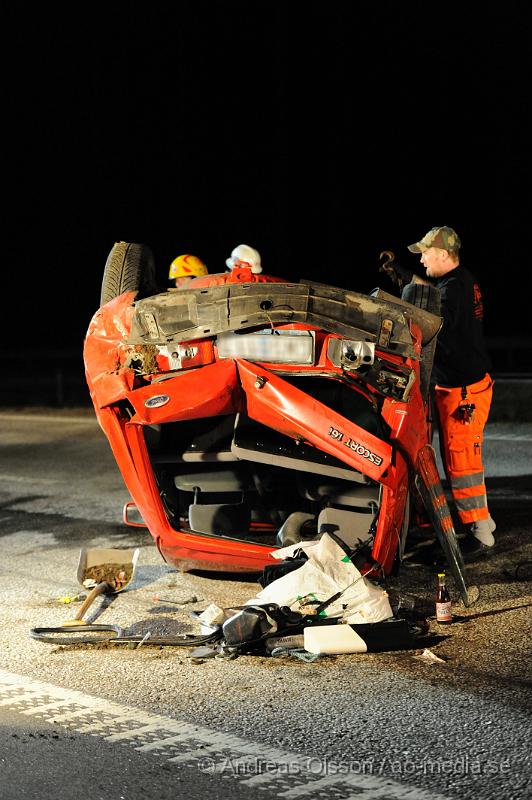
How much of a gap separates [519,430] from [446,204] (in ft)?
95.7

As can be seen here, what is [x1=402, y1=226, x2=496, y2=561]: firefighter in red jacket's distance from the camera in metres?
6.70

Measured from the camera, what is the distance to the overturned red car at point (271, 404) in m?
5.23

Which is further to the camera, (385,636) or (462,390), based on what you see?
(462,390)

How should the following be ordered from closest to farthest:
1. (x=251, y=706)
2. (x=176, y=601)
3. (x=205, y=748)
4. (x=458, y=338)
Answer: (x=205, y=748), (x=251, y=706), (x=176, y=601), (x=458, y=338)

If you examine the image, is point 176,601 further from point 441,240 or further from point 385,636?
point 441,240

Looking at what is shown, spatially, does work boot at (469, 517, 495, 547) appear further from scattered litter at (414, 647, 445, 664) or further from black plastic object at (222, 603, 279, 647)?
black plastic object at (222, 603, 279, 647)

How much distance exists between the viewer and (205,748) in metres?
3.77

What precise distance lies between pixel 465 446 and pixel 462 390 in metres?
0.35

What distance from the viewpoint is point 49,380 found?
31.5 metres

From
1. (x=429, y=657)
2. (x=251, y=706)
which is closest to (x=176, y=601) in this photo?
(x=429, y=657)

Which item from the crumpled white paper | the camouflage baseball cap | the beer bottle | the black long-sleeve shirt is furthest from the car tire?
the beer bottle

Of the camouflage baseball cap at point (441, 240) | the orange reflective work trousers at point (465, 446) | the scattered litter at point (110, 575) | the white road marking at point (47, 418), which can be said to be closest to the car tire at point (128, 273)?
the scattered litter at point (110, 575)

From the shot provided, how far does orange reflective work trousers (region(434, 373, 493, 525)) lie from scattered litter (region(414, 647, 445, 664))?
1984 millimetres

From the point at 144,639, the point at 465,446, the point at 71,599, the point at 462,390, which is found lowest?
the point at 71,599
